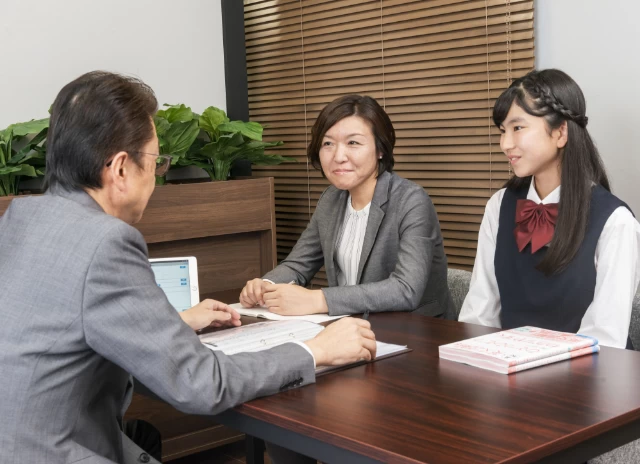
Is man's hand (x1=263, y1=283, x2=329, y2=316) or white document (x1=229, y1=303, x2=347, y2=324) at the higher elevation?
man's hand (x1=263, y1=283, x2=329, y2=316)

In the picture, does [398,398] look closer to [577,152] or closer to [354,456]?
[354,456]

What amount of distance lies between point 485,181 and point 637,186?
706 mm

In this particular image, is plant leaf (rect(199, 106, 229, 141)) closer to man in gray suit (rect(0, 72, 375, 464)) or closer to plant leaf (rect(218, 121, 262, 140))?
plant leaf (rect(218, 121, 262, 140))

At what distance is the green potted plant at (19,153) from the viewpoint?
3350 mm

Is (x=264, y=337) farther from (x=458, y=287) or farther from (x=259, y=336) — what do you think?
(x=458, y=287)

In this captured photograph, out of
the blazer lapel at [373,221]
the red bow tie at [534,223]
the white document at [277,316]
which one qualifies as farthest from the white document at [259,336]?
the red bow tie at [534,223]

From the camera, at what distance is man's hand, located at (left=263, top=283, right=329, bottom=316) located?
255 cm

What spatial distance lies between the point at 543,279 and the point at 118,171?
1463 mm

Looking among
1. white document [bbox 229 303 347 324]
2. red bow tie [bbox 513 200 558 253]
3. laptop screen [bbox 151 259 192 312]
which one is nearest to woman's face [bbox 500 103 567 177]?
red bow tie [bbox 513 200 558 253]

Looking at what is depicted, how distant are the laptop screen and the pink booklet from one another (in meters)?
1.08

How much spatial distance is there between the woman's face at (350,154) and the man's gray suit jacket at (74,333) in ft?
4.87

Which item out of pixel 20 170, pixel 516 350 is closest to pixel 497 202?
pixel 516 350

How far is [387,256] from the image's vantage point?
2.95 metres

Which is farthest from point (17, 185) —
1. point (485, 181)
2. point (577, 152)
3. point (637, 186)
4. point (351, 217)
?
point (637, 186)
